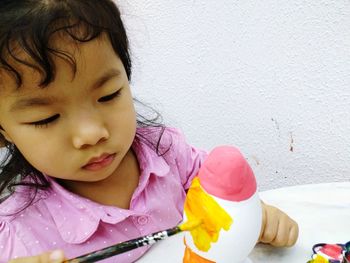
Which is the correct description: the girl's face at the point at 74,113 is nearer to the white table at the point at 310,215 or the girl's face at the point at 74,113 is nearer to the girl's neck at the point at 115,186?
the girl's neck at the point at 115,186

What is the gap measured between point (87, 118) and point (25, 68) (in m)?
0.07

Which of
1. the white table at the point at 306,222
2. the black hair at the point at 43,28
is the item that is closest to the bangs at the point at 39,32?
the black hair at the point at 43,28

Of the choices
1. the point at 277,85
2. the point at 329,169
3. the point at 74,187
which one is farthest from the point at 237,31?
the point at 74,187

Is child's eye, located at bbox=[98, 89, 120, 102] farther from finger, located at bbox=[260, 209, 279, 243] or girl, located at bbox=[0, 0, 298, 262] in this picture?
finger, located at bbox=[260, 209, 279, 243]

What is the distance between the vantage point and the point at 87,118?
1.51ft

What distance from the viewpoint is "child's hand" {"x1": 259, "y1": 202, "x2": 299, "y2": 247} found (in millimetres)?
510

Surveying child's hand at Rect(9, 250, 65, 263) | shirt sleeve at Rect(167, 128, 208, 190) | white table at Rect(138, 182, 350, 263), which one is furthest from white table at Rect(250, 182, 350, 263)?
child's hand at Rect(9, 250, 65, 263)

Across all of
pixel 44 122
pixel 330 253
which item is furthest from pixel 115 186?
pixel 330 253

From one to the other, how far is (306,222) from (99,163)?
0.85ft

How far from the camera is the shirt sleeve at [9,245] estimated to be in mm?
536

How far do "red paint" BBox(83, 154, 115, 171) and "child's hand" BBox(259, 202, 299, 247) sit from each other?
7.3 inches

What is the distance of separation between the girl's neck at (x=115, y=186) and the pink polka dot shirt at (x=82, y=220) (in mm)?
12

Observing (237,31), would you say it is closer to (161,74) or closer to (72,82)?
(161,74)

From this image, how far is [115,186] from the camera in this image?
605 millimetres
